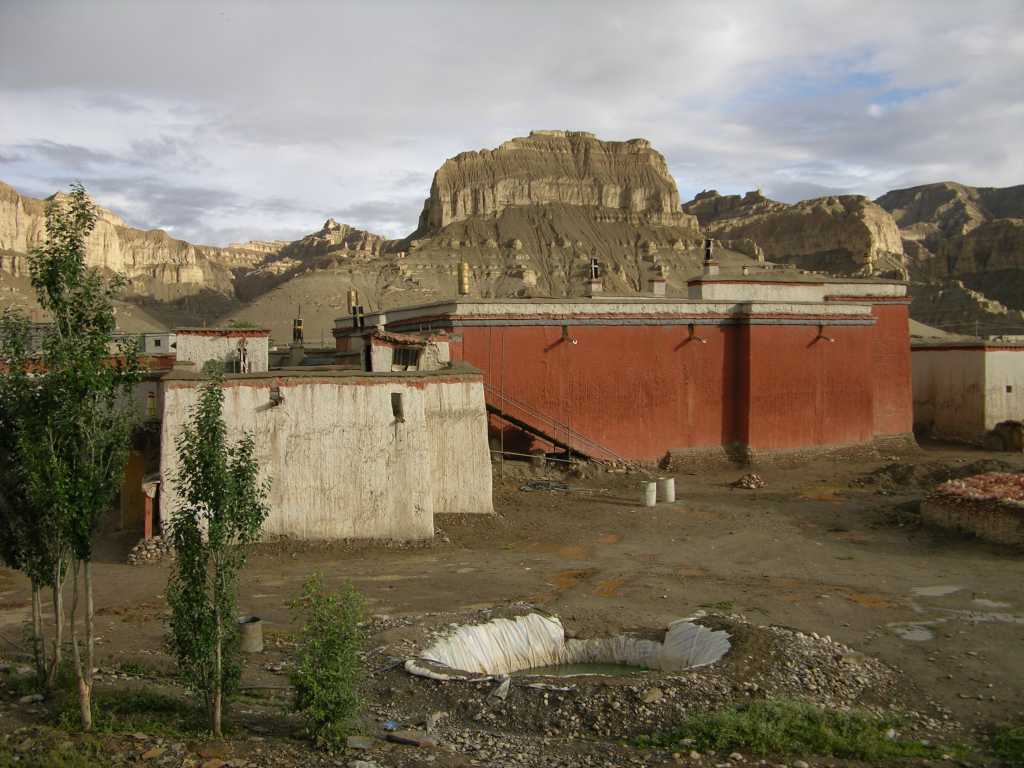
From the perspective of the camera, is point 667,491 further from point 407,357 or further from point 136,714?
point 136,714

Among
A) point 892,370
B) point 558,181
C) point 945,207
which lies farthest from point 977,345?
point 945,207

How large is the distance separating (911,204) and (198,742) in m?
199

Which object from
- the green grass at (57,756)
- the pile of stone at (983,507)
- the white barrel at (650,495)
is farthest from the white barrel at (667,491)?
the green grass at (57,756)

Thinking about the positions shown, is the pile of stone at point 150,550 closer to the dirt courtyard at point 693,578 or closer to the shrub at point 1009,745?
the dirt courtyard at point 693,578

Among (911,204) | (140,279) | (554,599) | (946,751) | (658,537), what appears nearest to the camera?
(946,751)

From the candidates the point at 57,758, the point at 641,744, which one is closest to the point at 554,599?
the point at 641,744

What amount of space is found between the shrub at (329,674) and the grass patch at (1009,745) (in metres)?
6.63

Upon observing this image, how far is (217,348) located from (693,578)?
48.4 feet

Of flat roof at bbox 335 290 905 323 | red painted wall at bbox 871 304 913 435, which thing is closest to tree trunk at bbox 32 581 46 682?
flat roof at bbox 335 290 905 323

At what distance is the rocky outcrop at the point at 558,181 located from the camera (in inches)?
4715

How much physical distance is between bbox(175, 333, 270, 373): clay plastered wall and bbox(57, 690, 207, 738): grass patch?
15.3 m

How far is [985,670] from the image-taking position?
1106 cm

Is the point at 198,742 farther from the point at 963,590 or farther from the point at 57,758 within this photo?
the point at 963,590

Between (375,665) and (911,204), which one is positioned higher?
(911,204)
